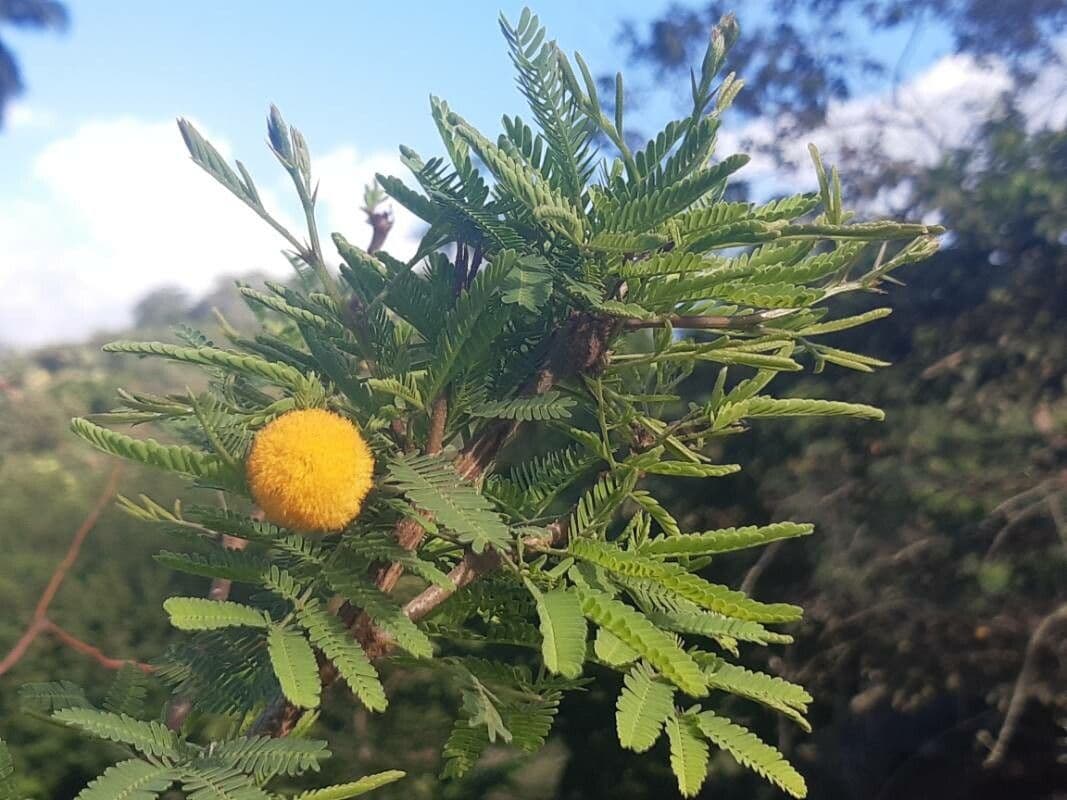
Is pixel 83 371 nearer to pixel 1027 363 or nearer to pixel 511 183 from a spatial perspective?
pixel 1027 363

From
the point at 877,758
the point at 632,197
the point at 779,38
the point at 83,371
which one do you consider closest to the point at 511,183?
the point at 632,197

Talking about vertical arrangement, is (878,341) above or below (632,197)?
above

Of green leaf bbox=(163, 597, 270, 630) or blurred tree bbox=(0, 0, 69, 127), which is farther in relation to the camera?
blurred tree bbox=(0, 0, 69, 127)

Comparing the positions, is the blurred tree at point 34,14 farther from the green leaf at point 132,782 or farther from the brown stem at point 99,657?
the green leaf at point 132,782

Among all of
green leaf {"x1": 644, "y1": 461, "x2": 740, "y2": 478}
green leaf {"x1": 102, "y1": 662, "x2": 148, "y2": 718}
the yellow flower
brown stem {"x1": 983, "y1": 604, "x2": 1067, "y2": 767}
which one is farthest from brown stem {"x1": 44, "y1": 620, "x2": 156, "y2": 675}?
brown stem {"x1": 983, "y1": 604, "x2": 1067, "y2": 767}

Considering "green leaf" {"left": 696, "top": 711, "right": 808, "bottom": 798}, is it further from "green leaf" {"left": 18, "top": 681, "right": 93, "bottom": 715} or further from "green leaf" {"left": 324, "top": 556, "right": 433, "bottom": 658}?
"green leaf" {"left": 18, "top": 681, "right": 93, "bottom": 715}

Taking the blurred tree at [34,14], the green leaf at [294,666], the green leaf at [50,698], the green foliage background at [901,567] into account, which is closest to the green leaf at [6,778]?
the green leaf at [50,698]

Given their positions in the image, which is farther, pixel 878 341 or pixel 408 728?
pixel 878 341
